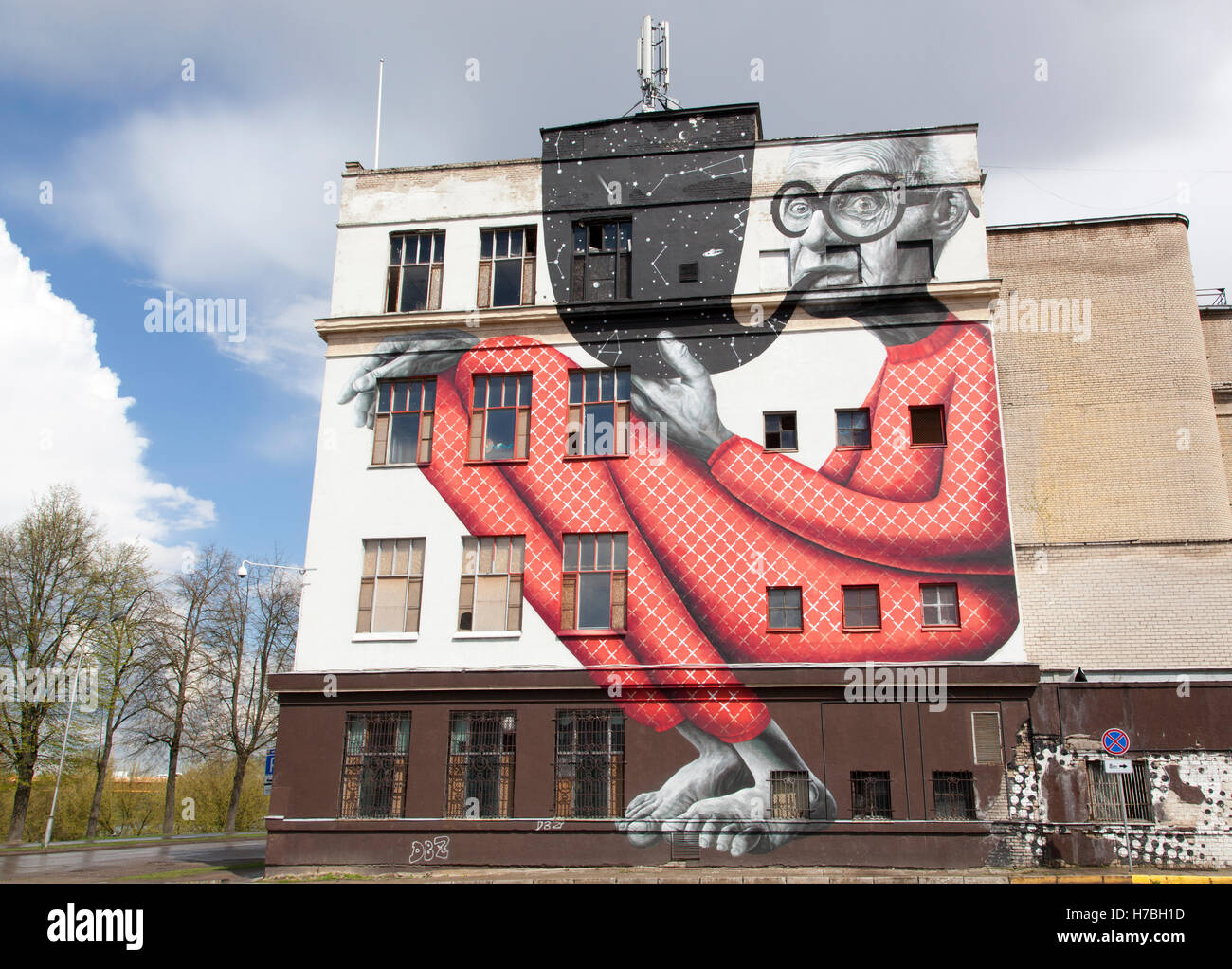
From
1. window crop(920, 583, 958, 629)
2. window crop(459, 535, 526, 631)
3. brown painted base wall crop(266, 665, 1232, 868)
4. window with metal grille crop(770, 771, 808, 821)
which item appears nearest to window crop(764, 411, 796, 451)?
window crop(920, 583, 958, 629)

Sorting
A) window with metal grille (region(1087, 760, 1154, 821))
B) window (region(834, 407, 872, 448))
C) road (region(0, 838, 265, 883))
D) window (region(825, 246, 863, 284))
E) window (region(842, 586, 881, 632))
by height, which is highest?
window (region(825, 246, 863, 284))

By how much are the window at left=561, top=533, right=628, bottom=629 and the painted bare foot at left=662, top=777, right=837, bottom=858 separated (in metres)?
5.07

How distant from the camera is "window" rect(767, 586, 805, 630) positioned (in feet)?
80.6

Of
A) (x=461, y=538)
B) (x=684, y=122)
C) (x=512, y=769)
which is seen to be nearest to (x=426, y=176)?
(x=684, y=122)

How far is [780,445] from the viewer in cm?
2600

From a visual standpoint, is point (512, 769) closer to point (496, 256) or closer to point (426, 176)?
point (496, 256)

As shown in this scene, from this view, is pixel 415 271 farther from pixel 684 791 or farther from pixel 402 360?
pixel 684 791

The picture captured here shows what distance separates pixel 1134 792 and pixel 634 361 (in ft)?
54.2

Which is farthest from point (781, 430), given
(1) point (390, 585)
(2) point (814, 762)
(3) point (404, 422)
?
(1) point (390, 585)

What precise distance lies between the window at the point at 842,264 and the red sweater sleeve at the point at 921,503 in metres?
3.83

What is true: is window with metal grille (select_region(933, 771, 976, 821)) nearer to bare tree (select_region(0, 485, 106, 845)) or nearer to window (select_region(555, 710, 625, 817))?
window (select_region(555, 710, 625, 817))

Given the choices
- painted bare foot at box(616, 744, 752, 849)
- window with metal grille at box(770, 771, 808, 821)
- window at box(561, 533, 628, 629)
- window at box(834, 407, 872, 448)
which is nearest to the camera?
window with metal grille at box(770, 771, 808, 821)

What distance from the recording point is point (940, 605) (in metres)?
24.2

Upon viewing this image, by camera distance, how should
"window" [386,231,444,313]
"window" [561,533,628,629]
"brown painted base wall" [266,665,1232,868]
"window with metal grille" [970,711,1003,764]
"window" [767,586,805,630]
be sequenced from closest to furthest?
1. "brown painted base wall" [266,665,1232,868]
2. "window with metal grille" [970,711,1003,764]
3. "window" [767,586,805,630]
4. "window" [561,533,628,629]
5. "window" [386,231,444,313]
